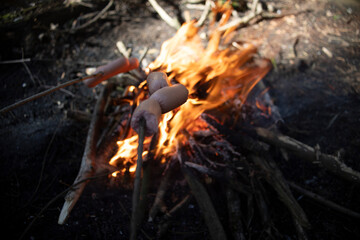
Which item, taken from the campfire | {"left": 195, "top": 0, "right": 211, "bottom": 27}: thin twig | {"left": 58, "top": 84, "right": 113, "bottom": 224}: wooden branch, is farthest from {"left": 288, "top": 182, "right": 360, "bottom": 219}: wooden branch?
{"left": 195, "top": 0, "right": 211, "bottom": 27}: thin twig

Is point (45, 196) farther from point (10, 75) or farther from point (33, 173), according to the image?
point (10, 75)

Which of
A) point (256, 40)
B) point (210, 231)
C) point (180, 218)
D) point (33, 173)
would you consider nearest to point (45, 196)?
point (33, 173)

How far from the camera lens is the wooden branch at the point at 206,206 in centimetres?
174

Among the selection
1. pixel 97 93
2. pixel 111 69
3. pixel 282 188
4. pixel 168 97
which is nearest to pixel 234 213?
pixel 282 188

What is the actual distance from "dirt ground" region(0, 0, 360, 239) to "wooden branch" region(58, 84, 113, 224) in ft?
0.80

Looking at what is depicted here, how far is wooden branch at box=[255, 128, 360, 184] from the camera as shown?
1.96 metres

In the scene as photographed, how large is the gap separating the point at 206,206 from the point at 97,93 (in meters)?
2.24

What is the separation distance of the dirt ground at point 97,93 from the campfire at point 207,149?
0.19m

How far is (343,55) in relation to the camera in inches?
129

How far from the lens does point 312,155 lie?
2070mm

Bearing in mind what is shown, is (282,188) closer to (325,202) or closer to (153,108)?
(325,202)

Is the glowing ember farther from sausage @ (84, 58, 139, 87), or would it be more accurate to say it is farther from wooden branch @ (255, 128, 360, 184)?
wooden branch @ (255, 128, 360, 184)

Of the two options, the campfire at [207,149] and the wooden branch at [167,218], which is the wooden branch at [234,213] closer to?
the campfire at [207,149]

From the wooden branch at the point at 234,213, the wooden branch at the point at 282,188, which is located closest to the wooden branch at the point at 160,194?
the wooden branch at the point at 234,213
